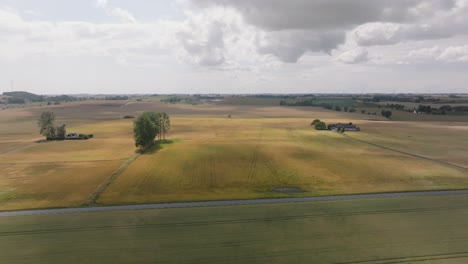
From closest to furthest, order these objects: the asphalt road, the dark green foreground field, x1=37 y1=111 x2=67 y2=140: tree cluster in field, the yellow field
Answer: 1. the dark green foreground field
2. the asphalt road
3. the yellow field
4. x1=37 y1=111 x2=67 y2=140: tree cluster in field

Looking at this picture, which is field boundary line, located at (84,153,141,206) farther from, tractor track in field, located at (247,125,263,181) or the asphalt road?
tractor track in field, located at (247,125,263,181)

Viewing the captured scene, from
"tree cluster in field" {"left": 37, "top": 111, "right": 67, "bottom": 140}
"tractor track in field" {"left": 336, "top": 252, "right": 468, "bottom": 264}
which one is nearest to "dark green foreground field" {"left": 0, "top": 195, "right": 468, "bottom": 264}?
"tractor track in field" {"left": 336, "top": 252, "right": 468, "bottom": 264}

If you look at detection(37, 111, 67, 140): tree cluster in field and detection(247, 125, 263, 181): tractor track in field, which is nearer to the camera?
detection(247, 125, 263, 181): tractor track in field

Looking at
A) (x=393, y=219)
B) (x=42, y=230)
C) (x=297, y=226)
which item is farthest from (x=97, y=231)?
(x=393, y=219)

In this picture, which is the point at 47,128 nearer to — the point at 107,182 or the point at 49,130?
the point at 49,130

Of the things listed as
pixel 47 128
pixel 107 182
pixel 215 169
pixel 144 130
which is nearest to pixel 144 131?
pixel 144 130

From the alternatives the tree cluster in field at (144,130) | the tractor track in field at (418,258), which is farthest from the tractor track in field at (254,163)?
the tractor track in field at (418,258)

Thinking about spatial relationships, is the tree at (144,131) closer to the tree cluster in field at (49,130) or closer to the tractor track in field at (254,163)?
the tractor track in field at (254,163)
